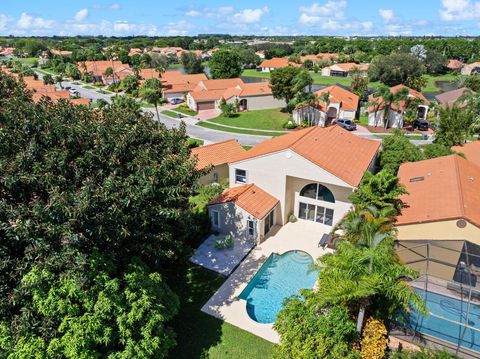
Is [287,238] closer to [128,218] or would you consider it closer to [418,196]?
[418,196]

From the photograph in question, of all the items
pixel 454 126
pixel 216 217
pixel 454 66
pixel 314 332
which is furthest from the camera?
pixel 454 66

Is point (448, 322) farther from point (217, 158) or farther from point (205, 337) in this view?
point (217, 158)

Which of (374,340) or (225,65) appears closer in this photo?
(374,340)

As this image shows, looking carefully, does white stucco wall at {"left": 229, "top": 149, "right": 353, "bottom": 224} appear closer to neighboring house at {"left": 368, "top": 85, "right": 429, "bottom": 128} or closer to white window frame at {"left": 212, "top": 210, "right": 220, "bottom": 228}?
white window frame at {"left": 212, "top": 210, "right": 220, "bottom": 228}

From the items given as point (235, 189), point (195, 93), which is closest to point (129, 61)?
point (195, 93)

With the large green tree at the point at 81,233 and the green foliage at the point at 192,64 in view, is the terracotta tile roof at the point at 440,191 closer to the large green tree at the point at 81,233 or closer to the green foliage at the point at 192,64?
the large green tree at the point at 81,233

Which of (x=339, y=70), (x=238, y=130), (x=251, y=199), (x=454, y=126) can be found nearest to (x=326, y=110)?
(x=238, y=130)

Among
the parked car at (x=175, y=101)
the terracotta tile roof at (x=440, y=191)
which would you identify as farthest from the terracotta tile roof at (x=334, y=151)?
the parked car at (x=175, y=101)
